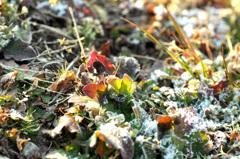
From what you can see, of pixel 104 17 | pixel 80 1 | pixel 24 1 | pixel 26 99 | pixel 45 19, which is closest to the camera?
pixel 26 99

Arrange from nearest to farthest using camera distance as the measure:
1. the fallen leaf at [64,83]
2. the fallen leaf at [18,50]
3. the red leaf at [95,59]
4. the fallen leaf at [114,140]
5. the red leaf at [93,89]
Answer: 1. the fallen leaf at [114,140]
2. the red leaf at [93,89]
3. the fallen leaf at [64,83]
4. the red leaf at [95,59]
5. the fallen leaf at [18,50]

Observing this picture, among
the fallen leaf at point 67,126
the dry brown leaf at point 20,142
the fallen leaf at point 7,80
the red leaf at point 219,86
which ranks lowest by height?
the dry brown leaf at point 20,142

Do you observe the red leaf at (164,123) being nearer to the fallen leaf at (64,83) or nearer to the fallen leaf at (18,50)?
the fallen leaf at (64,83)

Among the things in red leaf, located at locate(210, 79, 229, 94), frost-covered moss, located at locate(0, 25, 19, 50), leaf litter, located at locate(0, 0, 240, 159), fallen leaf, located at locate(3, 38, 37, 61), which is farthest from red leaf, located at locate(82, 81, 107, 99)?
red leaf, located at locate(210, 79, 229, 94)

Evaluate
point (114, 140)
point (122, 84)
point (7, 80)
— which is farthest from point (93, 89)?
point (7, 80)

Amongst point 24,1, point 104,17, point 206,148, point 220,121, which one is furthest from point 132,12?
point 206,148

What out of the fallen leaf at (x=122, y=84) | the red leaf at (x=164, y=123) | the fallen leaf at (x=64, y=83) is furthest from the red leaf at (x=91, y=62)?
the red leaf at (x=164, y=123)

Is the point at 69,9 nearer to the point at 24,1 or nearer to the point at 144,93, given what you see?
the point at 24,1

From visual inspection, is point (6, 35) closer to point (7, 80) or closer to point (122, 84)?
point (7, 80)
